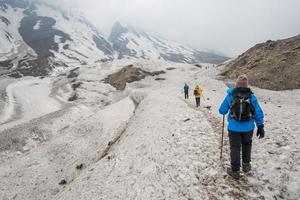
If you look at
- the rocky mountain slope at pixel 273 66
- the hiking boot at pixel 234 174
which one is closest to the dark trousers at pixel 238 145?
the hiking boot at pixel 234 174

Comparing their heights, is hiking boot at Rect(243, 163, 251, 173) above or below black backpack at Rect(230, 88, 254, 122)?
below

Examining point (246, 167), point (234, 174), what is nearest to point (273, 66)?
point (246, 167)

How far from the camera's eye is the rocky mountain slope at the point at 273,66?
129ft

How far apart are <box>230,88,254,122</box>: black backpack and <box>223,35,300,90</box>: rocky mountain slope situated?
32669 mm

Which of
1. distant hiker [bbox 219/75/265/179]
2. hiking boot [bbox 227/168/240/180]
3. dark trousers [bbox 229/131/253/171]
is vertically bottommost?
hiking boot [bbox 227/168/240/180]

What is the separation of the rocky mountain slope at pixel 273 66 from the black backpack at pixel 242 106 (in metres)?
32.7

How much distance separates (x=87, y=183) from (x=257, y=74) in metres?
45.1

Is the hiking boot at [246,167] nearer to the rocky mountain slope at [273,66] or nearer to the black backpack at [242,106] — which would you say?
the black backpack at [242,106]

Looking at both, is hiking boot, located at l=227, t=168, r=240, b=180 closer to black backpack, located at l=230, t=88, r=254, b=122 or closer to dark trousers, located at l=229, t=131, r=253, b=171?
dark trousers, located at l=229, t=131, r=253, b=171

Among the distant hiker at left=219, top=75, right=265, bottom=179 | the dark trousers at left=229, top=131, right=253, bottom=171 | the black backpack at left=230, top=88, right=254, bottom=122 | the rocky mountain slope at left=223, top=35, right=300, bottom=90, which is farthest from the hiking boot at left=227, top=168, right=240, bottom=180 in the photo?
the rocky mountain slope at left=223, top=35, right=300, bottom=90

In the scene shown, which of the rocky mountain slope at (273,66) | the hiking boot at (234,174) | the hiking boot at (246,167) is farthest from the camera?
the rocky mountain slope at (273,66)

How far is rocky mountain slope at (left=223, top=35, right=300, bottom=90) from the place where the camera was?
39.2 meters

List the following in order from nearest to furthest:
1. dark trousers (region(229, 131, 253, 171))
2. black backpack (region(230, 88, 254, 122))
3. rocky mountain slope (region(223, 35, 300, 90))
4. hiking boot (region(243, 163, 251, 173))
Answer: black backpack (region(230, 88, 254, 122))
dark trousers (region(229, 131, 253, 171))
hiking boot (region(243, 163, 251, 173))
rocky mountain slope (region(223, 35, 300, 90))

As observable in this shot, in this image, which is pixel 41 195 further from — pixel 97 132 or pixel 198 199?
pixel 198 199
